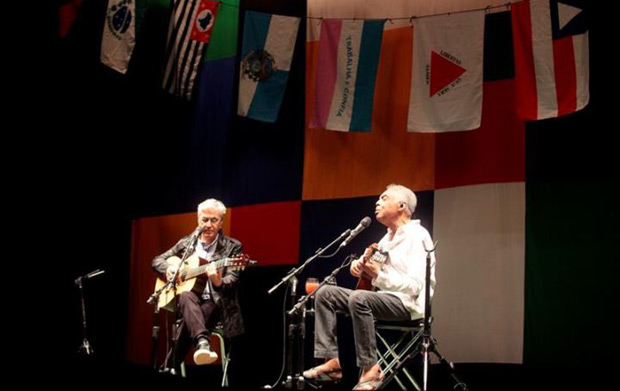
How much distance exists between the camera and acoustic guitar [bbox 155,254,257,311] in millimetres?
5812

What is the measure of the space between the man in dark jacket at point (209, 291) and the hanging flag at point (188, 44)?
3.89ft

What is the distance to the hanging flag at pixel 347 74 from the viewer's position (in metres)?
6.05

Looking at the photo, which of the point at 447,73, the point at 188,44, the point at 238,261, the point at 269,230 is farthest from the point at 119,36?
the point at 447,73

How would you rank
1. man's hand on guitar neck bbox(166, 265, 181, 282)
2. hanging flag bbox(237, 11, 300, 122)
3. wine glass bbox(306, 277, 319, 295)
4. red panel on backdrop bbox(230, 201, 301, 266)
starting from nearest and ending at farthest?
wine glass bbox(306, 277, 319, 295), man's hand on guitar neck bbox(166, 265, 181, 282), hanging flag bbox(237, 11, 300, 122), red panel on backdrop bbox(230, 201, 301, 266)

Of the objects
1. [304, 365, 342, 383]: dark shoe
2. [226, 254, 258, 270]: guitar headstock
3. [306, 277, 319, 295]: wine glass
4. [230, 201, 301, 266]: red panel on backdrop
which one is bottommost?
[304, 365, 342, 383]: dark shoe

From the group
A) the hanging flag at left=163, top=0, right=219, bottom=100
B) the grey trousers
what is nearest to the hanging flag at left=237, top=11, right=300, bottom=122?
the hanging flag at left=163, top=0, right=219, bottom=100

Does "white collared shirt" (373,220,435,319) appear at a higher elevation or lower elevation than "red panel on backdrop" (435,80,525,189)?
lower

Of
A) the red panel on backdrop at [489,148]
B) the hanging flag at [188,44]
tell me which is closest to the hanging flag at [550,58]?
the red panel on backdrop at [489,148]

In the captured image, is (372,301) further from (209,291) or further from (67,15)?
(67,15)

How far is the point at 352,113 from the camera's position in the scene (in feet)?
19.9

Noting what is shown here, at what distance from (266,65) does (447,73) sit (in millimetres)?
1498

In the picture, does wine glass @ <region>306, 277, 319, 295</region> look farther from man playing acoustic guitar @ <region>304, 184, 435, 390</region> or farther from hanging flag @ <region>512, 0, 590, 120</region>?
hanging flag @ <region>512, 0, 590, 120</region>

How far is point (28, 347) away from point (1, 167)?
3967 millimetres

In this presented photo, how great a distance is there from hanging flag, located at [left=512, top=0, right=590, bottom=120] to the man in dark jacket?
2476 millimetres
